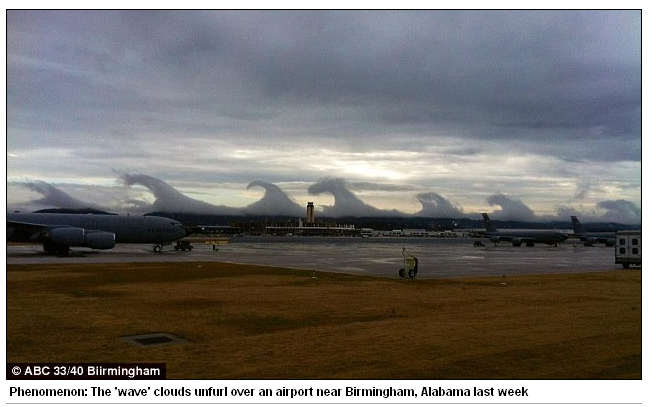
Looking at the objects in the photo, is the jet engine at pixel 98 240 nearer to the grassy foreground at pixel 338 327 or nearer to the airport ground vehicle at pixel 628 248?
the grassy foreground at pixel 338 327

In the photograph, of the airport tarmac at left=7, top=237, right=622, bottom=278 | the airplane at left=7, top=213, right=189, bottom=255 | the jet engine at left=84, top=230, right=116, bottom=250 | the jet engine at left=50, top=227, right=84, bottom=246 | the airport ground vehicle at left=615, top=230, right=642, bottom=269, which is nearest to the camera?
the airport tarmac at left=7, top=237, right=622, bottom=278

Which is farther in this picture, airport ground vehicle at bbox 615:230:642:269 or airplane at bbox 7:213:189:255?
airplane at bbox 7:213:189:255

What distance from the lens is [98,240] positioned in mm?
49438

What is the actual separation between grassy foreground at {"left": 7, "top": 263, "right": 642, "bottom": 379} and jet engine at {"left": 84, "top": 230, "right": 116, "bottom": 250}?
21765 millimetres

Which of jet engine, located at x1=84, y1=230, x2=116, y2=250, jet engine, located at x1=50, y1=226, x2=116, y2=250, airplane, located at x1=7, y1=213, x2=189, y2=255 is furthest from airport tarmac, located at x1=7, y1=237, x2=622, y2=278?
airplane, located at x1=7, y1=213, x2=189, y2=255

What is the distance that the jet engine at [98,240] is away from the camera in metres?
49.0

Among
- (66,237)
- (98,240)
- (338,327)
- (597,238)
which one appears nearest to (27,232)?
(66,237)

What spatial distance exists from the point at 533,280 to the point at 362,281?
9.79 m

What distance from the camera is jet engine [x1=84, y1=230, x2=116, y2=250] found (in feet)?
161

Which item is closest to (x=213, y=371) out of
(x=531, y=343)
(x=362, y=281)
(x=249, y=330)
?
(x=249, y=330)

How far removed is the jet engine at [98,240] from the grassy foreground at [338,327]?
21765 mm

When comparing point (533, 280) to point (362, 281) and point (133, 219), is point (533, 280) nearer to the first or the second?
point (362, 281)

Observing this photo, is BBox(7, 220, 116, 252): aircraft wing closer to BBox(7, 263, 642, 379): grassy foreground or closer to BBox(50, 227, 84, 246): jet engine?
BBox(50, 227, 84, 246): jet engine
